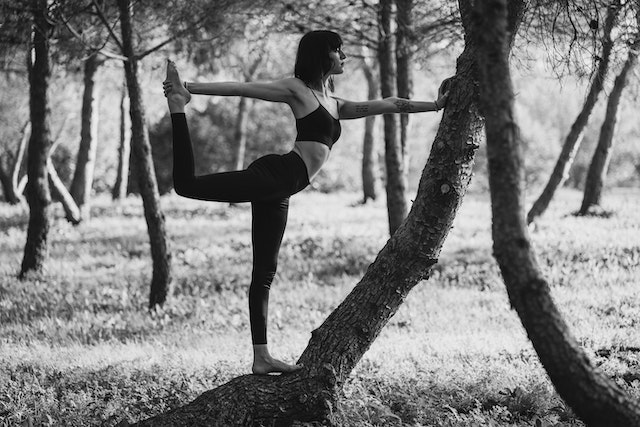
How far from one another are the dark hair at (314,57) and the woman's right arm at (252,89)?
123 millimetres

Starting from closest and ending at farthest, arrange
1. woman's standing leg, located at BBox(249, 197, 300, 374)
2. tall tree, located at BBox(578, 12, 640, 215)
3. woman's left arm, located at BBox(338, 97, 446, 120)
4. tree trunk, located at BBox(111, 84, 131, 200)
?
woman's standing leg, located at BBox(249, 197, 300, 374) < woman's left arm, located at BBox(338, 97, 446, 120) < tall tree, located at BBox(578, 12, 640, 215) < tree trunk, located at BBox(111, 84, 131, 200)

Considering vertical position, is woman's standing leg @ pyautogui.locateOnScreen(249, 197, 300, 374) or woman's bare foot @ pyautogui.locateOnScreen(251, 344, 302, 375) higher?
woman's standing leg @ pyautogui.locateOnScreen(249, 197, 300, 374)

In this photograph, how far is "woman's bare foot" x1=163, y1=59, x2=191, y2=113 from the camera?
396 centimetres

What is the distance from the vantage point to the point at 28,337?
777cm

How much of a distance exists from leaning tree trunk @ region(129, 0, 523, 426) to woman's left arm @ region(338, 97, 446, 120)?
0.33 m

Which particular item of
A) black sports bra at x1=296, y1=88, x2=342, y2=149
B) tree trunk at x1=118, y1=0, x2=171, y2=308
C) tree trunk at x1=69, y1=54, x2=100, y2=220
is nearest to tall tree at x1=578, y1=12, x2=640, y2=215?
tree trunk at x1=118, y1=0, x2=171, y2=308

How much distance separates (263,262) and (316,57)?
1374 millimetres

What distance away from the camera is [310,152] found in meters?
4.37

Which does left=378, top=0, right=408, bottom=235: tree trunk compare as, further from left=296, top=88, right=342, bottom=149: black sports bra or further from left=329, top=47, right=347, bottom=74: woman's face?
left=296, top=88, right=342, bottom=149: black sports bra

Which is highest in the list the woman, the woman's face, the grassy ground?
the woman's face

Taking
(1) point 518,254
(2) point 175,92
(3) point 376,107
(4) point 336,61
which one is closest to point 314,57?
(4) point 336,61

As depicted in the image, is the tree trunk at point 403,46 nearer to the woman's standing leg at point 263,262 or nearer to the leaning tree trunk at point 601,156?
the leaning tree trunk at point 601,156

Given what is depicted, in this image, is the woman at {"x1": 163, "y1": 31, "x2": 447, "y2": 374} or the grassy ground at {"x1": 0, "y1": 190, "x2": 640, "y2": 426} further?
the grassy ground at {"x1": 0, "y1": 190, "x2": 640, "y2": 426}

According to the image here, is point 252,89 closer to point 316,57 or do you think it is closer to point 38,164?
point 316,57
